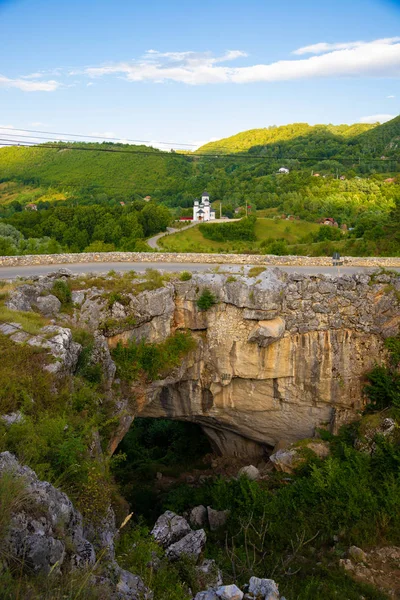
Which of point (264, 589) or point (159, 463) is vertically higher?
point (264, 589)

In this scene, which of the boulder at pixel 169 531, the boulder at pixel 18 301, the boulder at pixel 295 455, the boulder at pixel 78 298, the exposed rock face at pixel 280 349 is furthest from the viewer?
the exposed rock face at pixel 280 349

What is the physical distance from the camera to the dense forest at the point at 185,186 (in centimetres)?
3253

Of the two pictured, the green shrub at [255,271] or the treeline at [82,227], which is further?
the treeline at [82,227]

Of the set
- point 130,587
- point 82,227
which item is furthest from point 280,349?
point 82,227

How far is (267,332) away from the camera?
49.3 ft

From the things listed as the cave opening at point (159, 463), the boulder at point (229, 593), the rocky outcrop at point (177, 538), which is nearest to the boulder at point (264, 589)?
the boulder at point (229, 593)

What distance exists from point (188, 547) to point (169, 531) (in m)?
0.98

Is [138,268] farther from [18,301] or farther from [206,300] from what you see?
[18,301]

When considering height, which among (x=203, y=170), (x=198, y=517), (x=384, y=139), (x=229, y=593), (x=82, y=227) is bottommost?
(x=198, y=517)

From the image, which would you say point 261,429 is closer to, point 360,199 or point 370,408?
point 370,408

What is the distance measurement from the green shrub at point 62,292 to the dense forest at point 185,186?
8.52 meters

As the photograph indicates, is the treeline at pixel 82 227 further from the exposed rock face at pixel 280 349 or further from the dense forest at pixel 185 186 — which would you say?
the exposed rock face at pixel 280 349

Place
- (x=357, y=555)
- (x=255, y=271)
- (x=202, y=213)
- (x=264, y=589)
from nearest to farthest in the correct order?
(x=264, y=589) < (x=357, y=555) < (x=255, y=271) < (x=202, y=213)

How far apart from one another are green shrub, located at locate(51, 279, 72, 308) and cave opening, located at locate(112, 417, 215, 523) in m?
5.78
